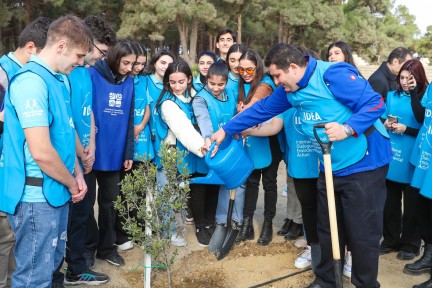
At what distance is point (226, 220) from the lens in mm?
4457

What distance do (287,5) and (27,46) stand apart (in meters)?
22.3

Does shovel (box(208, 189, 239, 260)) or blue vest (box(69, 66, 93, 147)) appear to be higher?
blue vest (box(69, 66, 93, 147))

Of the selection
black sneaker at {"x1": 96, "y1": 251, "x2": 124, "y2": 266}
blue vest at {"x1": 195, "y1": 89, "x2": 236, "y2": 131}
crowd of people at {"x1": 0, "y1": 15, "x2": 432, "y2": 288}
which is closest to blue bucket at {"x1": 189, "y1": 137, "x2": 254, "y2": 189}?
crowd of people at {"x1": 0, "y1": 15, "x2": 432, "y2": 288}

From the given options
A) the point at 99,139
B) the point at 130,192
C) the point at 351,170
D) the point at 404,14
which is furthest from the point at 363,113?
the point at 404,14

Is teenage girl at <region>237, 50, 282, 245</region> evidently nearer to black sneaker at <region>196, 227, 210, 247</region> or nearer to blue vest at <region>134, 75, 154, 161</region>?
black sneaker at <region>196, 227, 210, 247</region>

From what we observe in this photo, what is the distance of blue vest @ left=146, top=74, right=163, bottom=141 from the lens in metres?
4.34

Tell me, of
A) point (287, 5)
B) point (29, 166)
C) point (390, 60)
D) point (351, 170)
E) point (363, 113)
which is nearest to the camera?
point (29, 166)

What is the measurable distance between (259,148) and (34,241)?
8.08 ft

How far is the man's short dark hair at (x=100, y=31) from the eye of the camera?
12.4ft

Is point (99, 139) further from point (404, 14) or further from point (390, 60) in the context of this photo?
point (404, 14)

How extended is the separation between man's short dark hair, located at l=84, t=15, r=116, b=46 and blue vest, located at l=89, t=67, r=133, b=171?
0.28 m

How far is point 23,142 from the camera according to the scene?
7.95 ft

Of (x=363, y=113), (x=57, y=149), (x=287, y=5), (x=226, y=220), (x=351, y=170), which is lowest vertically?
(x=226, y=220)

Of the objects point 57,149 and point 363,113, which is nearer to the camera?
point 57,149
